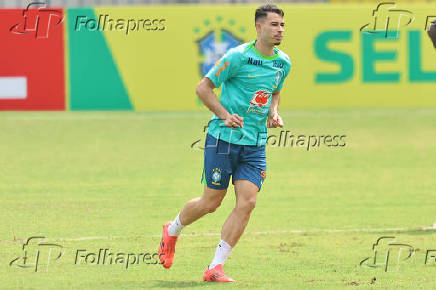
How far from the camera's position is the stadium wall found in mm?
20188

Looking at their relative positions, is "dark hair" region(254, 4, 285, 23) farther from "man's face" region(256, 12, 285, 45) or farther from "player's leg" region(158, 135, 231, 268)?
"player's leg" region(158, 135, 231, 268)

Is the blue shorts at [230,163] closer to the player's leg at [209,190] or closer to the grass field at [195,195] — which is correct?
the player's leg at [209,190]

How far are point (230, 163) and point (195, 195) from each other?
4369mm

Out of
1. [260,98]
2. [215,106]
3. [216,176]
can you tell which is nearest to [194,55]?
[260,98]

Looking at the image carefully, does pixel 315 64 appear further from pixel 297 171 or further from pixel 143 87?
pixel 297 171

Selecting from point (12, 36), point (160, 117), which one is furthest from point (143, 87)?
point (12, 36)

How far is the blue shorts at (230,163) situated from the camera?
786cm

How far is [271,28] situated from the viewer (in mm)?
7711

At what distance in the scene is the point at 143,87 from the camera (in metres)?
20.6

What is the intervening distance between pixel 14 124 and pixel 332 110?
6892 mm

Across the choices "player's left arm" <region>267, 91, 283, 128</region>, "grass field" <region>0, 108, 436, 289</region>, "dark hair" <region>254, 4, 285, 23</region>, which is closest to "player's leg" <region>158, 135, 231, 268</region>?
"grass field" <region>0, 108, 436, 289</region>

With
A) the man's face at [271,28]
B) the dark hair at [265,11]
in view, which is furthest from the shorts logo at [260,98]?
the dark hair at [265,11]

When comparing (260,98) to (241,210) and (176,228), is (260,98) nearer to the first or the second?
(241,210)

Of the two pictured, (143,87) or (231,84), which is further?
(143,87)
